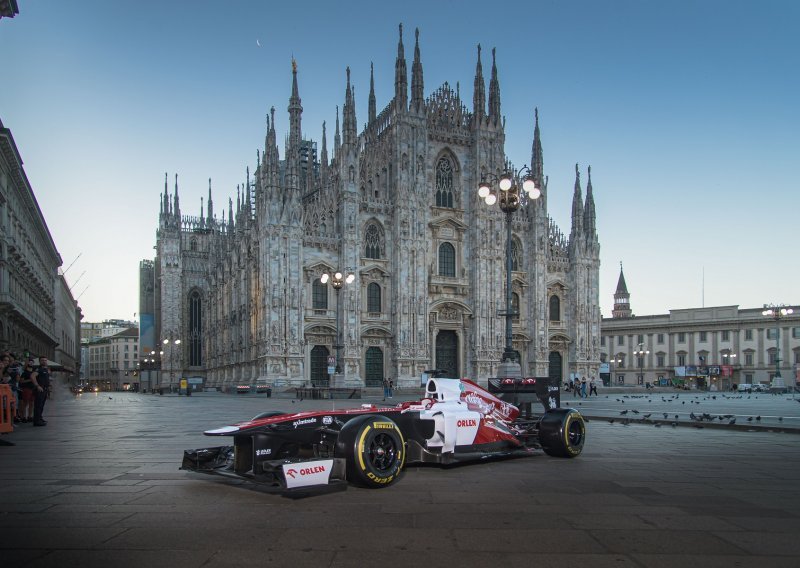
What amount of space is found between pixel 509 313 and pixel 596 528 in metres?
14.6

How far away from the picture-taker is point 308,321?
50.4 meters

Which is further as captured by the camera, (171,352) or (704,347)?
(704,347)

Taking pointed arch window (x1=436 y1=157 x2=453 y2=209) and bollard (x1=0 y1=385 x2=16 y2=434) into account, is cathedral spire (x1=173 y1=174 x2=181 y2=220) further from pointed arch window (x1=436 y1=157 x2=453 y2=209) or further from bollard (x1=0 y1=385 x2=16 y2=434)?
bollard (x1=0 y1=385 x2=16 y2=434)

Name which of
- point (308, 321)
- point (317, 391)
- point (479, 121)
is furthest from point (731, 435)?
point (479, 121)

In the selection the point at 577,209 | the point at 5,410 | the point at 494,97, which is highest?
the point at 494,97

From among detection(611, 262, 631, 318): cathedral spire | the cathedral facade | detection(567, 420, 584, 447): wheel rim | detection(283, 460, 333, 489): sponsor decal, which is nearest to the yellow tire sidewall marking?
detection(283, 460, 333, 489): sponsor decal

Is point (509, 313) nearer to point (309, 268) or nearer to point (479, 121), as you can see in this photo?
point (309, 268)

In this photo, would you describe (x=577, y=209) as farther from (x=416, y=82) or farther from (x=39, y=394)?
(x=39, y=394)

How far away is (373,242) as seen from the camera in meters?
53.6

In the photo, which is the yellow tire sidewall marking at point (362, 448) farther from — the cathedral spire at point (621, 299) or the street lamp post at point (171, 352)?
the cathedral spire at point (621, 299)

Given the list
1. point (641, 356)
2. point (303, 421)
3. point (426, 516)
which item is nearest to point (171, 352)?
point (641, 356)

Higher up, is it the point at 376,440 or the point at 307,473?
the point at 376,440

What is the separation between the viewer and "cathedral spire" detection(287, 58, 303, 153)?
5091 centimetres

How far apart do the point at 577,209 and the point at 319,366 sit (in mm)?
26375
